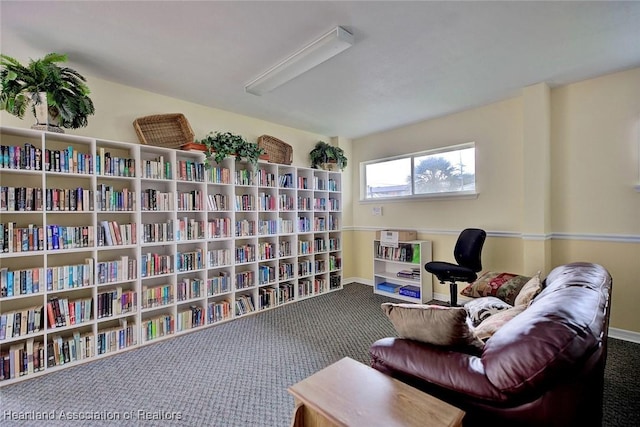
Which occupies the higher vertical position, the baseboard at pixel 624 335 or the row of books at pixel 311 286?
the row of books at pixel 311 286

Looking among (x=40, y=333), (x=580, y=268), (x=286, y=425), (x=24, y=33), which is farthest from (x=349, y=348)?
(x=24, y=33)

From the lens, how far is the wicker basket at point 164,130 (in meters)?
2.90

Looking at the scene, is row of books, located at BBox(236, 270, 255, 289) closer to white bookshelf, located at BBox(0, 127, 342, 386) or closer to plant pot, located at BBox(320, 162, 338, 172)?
white bookshelf, located at BBox(0, 127, 342, 386)

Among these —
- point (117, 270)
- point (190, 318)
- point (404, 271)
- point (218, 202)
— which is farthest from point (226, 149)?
point (404, 271)

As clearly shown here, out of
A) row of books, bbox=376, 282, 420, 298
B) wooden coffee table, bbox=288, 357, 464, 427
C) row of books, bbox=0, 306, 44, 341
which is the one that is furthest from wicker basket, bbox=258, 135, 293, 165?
wooden coffee table, bbox=288, 357, 464, 427

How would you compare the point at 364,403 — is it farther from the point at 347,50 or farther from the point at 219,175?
the point at 219,175

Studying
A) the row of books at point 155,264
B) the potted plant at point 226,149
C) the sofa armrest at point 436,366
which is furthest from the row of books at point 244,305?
the sofa armrest at point 436,366

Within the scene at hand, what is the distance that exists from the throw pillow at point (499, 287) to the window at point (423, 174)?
4.04 feet

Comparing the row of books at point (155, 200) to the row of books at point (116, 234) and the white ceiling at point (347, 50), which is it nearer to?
the row of books at point (116, 234)

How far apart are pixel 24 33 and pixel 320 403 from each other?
3.02m

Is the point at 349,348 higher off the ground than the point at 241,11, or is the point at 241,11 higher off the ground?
the point at 241,11

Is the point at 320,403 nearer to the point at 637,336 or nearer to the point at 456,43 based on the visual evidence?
the point at 456,43

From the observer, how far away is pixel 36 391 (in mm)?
2051

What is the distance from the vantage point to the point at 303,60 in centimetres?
241
